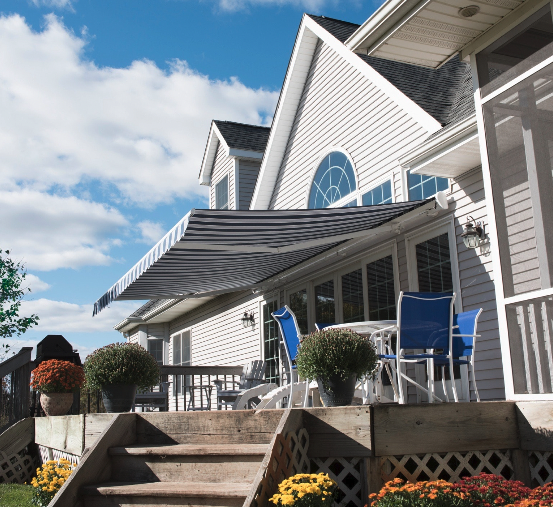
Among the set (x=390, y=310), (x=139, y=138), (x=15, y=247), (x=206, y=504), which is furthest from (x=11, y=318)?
(x=206, y=504)

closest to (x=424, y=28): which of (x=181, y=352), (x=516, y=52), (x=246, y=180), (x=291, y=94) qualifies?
(x=516, y=52)

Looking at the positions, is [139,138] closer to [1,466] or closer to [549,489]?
[1,466]

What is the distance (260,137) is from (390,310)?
27.7 feet

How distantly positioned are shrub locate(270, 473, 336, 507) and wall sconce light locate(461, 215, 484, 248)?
3.56 metres

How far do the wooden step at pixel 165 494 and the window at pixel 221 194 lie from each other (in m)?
10.7

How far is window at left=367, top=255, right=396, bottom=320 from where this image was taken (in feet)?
24.9

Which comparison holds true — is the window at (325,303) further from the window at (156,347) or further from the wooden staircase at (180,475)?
the window at (156,347)

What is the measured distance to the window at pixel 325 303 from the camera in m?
9.04

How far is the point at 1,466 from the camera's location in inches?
285

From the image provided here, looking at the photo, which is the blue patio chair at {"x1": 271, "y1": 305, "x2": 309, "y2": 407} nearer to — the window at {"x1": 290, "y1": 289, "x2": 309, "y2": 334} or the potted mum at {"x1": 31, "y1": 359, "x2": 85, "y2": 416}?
the potted mum at {"x1": 31, "y1": 359, "x2": 85, "y2": 416}

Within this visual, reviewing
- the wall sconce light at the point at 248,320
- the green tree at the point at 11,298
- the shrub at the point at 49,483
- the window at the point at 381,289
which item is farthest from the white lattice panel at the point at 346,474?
the green tree at the point at 11,298

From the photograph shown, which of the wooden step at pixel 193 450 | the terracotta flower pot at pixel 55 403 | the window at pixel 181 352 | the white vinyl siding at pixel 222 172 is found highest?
the white vinyl siding at pixel 222 172

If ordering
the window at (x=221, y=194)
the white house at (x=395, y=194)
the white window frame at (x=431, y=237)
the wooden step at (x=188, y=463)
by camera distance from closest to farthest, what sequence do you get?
the wooden step at (x=188, y=463) < the white house at (x=395, y=194) < the white window frame at (x=431, y=237) < the window at (x=221, y=194)

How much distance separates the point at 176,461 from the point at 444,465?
1.85m
